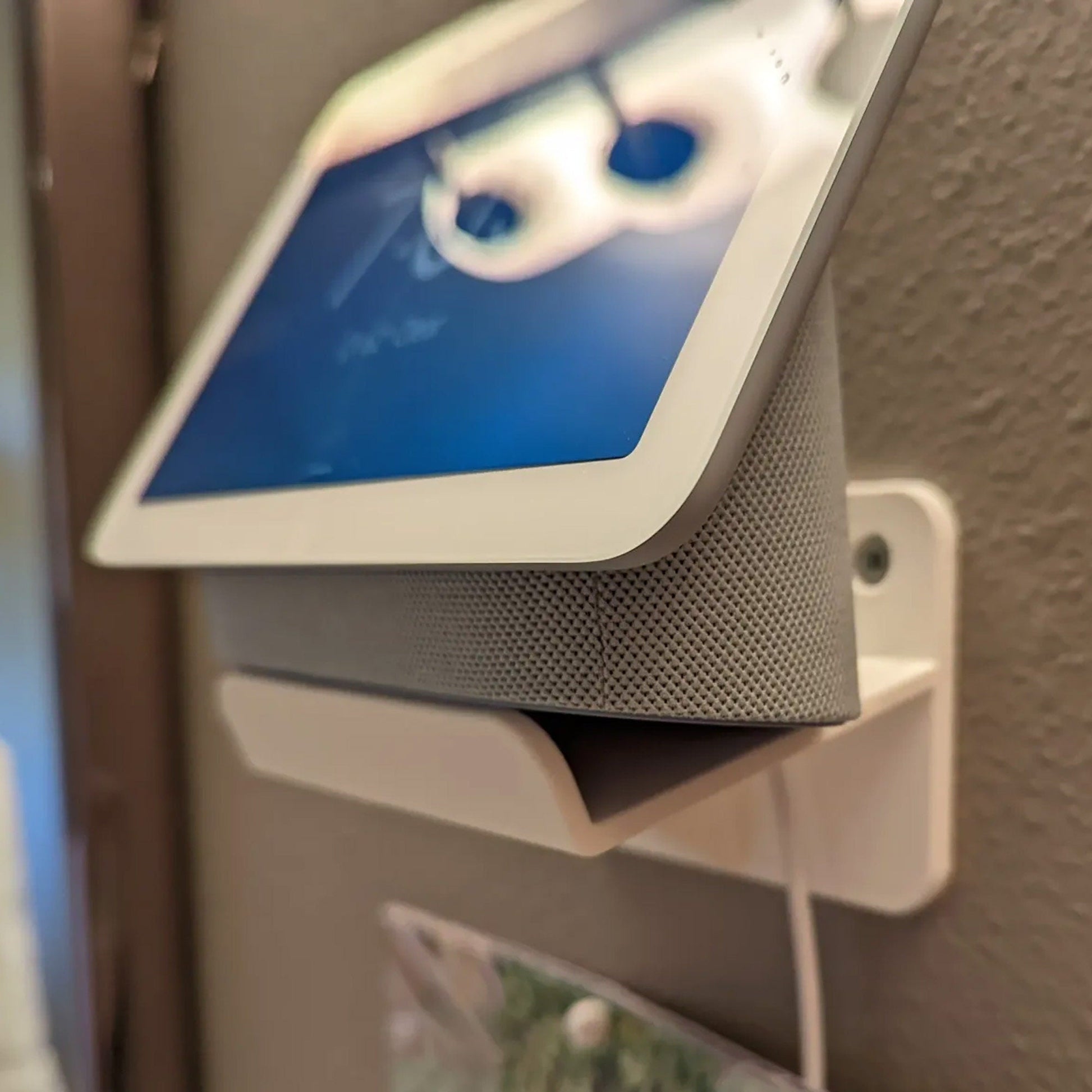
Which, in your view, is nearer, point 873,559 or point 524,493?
point 524,493

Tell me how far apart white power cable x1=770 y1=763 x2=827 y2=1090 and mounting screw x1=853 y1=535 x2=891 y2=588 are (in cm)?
6

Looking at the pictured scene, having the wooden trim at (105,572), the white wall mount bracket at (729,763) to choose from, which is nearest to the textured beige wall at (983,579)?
the white wall mount bracket at (729,763)

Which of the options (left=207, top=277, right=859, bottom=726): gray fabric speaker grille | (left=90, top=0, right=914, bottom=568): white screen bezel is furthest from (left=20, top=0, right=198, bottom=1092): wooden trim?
(left=207, top=277, right=859, bottom=726): gray fabric speaker grille

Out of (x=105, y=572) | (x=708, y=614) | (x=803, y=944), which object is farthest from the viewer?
(x=105, y=572)

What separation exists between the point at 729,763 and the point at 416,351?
0.42ft

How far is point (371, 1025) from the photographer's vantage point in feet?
1.60

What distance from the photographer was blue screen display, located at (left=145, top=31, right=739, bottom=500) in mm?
210

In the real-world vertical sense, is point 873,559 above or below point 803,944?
above

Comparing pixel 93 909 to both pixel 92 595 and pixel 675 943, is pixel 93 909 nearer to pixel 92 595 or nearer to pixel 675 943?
pixel 92 595

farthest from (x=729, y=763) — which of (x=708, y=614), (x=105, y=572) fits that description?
(x=105, y=572)

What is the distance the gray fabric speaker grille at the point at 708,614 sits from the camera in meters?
0.20

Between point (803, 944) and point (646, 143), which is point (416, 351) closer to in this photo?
point (646, 143)

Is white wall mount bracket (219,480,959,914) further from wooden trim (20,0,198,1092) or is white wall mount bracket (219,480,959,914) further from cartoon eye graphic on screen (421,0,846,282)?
wooden trim (20,0,198,1092)

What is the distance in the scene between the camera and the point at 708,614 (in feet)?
0.65
